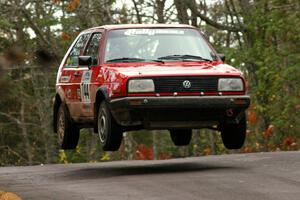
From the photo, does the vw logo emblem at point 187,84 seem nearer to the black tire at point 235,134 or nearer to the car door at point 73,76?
the black tire at point 235,134

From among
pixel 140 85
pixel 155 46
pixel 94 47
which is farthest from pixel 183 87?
pixel 94 47

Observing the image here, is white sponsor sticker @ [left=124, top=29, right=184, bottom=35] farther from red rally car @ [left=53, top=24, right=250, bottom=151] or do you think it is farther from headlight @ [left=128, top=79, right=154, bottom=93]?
headlight @ [left=128, top=79, right=154, bottom=93]

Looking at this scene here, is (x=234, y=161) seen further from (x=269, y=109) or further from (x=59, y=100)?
(x=269, y=109)

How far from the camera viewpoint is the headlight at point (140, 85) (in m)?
10.5

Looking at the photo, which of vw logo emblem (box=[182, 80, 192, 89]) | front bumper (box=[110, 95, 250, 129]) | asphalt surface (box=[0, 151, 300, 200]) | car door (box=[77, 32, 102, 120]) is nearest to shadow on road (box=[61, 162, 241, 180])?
asphalt surface (box=[0, 151, 300, 200])

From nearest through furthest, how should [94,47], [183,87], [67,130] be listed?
[183,87], [94,47], [67,130]

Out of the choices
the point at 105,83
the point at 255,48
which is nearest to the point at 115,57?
the point at 105,83

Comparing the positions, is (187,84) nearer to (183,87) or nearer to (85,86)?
(183,87)

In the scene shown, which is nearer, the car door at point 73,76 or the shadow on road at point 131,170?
the shadow on road at point 131,170

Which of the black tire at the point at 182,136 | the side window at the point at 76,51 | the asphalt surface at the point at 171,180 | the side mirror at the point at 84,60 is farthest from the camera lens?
the black tire at the point at 182,136

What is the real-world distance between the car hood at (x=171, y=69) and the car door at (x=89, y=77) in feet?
1.86

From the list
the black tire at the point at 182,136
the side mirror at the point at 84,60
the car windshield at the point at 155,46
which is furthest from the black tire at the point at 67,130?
the black tire at the point at 182,136

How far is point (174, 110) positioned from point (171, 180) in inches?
49.5

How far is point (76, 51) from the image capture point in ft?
44.0
